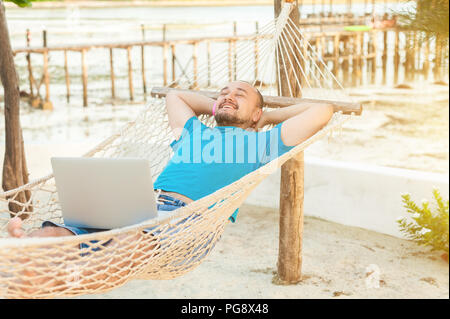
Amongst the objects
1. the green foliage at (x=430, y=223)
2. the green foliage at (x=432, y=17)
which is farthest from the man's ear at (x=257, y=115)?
the green foliage at (x=430, y=223)

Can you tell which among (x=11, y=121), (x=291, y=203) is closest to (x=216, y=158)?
(x=291, y=203)

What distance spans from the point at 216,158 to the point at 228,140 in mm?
85

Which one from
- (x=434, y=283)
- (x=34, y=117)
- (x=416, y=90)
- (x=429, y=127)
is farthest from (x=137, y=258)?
(x=416, y=90)

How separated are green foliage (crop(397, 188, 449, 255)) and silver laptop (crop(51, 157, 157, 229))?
1.68 metres

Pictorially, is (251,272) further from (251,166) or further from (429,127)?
(429,127)

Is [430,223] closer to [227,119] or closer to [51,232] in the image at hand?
[227,119]

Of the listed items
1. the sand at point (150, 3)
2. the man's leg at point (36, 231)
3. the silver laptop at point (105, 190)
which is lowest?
the man's leg at point (36, 231)

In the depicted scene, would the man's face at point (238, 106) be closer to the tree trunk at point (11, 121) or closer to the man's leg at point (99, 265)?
the man's leg at point (99, 265)

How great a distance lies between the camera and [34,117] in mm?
7824

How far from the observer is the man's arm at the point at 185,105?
2.07 meters

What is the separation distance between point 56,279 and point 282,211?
47.7 inches

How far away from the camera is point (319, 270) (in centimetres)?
255

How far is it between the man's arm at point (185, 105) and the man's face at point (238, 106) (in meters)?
0.16

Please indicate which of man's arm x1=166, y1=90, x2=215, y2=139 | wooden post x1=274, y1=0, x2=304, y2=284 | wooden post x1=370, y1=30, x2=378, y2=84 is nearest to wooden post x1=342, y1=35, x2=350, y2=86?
wooden post x1=370, y1=30, x2=378, y2=84
